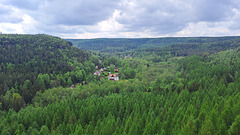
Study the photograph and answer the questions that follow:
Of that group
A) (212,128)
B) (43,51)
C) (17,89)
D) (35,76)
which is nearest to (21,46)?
(43,51)

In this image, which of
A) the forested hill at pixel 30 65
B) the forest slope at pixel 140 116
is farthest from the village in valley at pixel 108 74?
the forest slope at pixel 140 116

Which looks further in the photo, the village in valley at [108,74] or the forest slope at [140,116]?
the village in valley at [108,74]

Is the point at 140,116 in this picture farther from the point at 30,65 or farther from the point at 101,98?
the point at 30,65

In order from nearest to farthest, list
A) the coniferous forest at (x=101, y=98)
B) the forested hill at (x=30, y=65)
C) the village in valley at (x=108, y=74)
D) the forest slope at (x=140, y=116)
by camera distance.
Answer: the forest slope at (x=140, y=116) → the coniferous forest at (x=101, y=98) → the forested hill at (x=30, y=65) → the village in valley at (x=108, y=74)

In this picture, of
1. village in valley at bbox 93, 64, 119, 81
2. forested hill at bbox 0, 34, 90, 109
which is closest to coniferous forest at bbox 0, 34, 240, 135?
forested hill at bbox 0, 34, 90, 109

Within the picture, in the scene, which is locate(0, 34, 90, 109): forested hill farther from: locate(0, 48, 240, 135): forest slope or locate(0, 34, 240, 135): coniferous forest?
locate(0, 48, 240, 135): forest slope

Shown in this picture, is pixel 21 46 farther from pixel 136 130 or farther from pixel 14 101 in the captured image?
pixel 136 130

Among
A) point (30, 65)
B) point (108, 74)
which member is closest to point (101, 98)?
point (108, 74)

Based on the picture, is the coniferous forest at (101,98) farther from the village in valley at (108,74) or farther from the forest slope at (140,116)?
the village in valley at (108,74)
